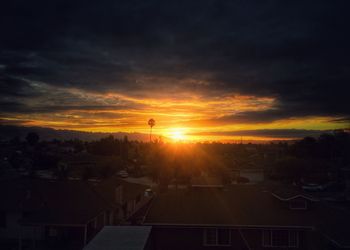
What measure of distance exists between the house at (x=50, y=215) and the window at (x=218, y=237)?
763 centimetres

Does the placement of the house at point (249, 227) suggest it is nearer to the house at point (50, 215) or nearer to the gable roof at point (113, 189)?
the house at point (50, 215)

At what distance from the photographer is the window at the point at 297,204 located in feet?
58.2

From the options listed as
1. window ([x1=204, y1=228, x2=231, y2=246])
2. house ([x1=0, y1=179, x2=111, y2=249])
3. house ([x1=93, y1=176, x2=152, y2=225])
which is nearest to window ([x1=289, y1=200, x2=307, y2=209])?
window ([x1=204, y1=228, x2=231, y2=246])

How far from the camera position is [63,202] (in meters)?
20.9

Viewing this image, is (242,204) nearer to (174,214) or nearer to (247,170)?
(174,214)

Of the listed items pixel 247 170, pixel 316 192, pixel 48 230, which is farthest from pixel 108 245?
pixel 247 170

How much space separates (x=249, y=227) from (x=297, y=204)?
4161mm

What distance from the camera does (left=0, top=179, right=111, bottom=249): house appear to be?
18766 millimetres

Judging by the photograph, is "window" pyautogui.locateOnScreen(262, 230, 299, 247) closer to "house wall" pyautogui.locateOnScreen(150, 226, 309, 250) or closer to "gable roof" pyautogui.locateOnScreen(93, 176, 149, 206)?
"house wall" pyautogui.locateOnScreen(150, 226, 309, 250)

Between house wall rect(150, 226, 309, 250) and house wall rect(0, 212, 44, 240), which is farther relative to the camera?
house wall rect(0, 212, 44, 240)

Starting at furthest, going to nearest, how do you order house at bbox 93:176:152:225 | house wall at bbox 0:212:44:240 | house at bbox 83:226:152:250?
house at bbox 93:176:152:225 < house wall at bbox 0:212:44:240 < house at bbox 83:226:152:250

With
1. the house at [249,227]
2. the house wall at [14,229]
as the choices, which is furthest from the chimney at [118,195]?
the house at [249,227]

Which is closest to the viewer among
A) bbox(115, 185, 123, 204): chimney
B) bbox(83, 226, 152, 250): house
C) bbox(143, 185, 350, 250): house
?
bbox(83, 226, 152, 250): house

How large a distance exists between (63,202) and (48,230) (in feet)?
7.12
